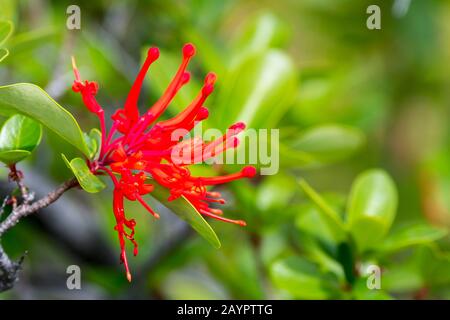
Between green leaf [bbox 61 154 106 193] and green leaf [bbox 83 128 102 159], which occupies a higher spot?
green leaf [bbox 83 128 102 159]

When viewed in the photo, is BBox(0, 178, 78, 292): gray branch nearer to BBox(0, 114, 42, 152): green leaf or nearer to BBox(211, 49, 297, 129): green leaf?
BBox(0, 114, 42, 152): green leaf

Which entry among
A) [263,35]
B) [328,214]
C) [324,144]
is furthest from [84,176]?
[263,35]

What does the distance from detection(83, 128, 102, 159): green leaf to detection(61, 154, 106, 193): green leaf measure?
5 cm

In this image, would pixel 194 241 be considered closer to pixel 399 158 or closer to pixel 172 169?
pixel 172 169

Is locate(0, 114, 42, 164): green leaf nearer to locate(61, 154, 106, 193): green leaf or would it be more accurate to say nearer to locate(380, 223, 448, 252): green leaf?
locate(61, 154, 106, 193): green leaf

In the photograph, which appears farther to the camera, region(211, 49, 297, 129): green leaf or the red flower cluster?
region(211, 49, 297, 129): green leaf

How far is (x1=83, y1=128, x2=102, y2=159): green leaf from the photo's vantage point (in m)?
1.16

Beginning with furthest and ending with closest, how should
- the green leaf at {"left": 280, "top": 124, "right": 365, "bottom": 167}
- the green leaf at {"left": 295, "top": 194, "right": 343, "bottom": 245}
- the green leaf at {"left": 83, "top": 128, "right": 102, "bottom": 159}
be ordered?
the green leaf at {"left": 280, "top": 124, "right": 365, "bottom": 167} → the green leaf at {"left": 295, "top": 194, "right": 343, "bottom": 245} → the green leaf at {"left": 83, "top": 128, "right": 102, "bottom": 159}

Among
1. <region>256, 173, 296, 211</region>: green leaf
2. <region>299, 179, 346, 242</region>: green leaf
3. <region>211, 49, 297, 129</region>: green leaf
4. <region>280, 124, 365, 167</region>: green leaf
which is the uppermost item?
<region>211, 49, 297, 129</region>: green leaf

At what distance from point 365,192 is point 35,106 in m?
0.78

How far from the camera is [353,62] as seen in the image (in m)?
2.93

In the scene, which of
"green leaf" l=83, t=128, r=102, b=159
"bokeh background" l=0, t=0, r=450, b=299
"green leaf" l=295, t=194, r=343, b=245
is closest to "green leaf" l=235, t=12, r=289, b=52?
"bokeh background" l=0, t=0, r=450, b=299

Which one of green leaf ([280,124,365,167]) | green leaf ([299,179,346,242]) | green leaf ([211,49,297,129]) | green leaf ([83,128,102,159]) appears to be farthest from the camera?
green leaf ([280,124,365,167])

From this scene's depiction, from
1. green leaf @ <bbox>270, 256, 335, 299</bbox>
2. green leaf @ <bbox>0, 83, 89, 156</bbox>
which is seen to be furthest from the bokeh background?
green leaf @ <bbox>0, 83, 89, 156</bbox>
